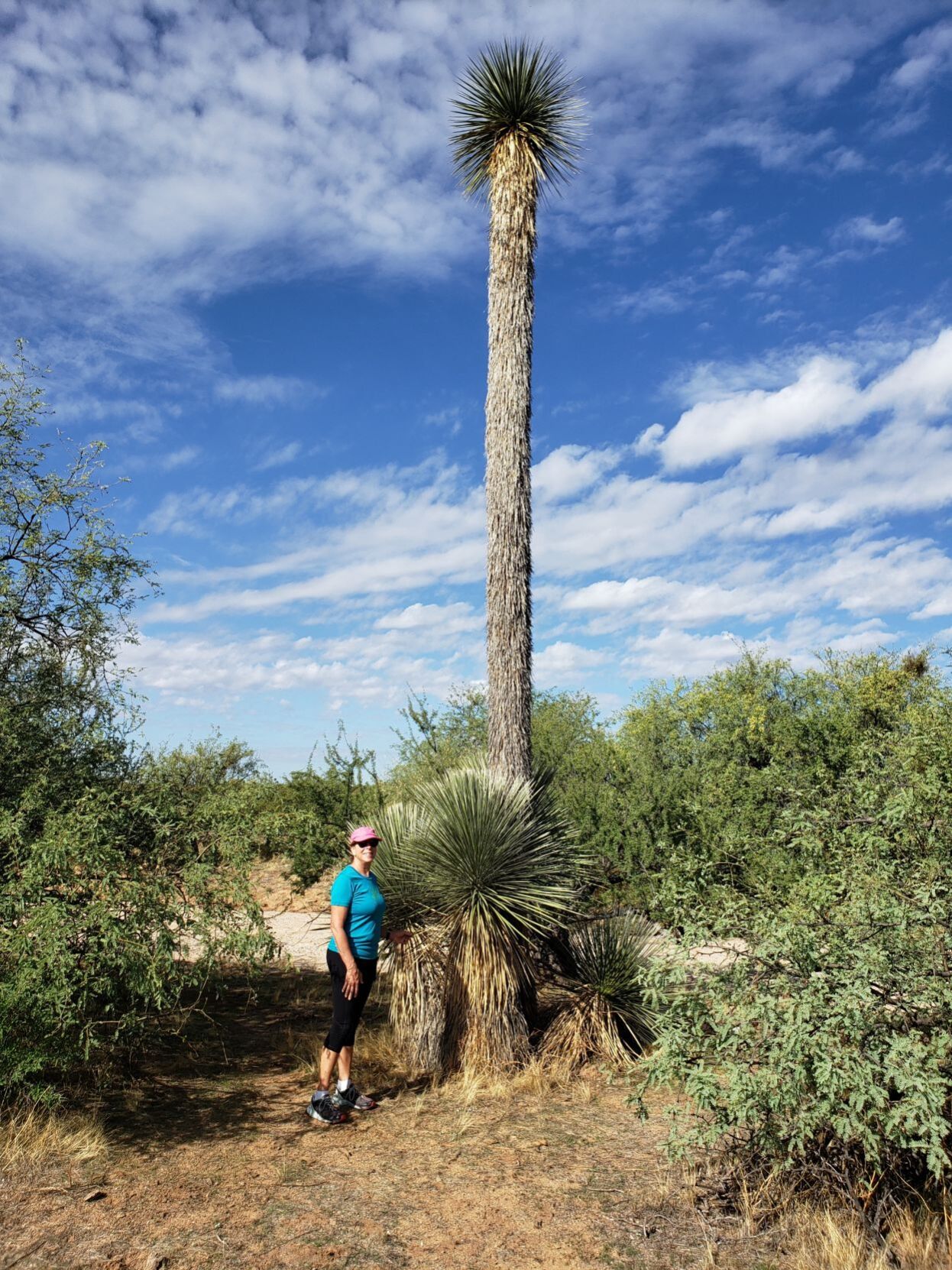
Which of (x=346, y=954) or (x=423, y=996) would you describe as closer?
(x=346, y=954)

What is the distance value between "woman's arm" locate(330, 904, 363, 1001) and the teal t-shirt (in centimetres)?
3

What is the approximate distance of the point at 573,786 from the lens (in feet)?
53.9

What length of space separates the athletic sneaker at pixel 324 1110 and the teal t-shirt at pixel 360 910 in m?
1.04

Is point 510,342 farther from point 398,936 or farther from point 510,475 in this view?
point 398,936

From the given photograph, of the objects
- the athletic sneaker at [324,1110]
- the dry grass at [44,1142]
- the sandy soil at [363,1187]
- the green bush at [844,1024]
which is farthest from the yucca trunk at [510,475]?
the dry grass at [44,1142]

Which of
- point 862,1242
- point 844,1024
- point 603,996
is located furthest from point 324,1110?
point 844,1024

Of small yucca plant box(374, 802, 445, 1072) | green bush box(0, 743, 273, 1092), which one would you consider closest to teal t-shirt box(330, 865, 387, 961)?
green bush box(0, 743, 273, 1092)

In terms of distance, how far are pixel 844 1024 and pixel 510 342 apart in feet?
25.1

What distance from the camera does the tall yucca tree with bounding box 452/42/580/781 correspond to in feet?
30.4

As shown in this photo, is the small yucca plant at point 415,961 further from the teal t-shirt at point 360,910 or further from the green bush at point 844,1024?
the green bush at point 844,1024

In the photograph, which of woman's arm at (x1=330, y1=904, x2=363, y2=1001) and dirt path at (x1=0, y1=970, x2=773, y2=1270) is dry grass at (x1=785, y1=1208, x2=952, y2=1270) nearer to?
dirt path at (x1=0, y1=970, x2=773, y2=1270)

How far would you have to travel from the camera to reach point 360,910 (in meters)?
6.68

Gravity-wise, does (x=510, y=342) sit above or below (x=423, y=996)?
above

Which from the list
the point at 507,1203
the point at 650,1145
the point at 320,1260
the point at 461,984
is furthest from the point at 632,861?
the point at 320,1260
